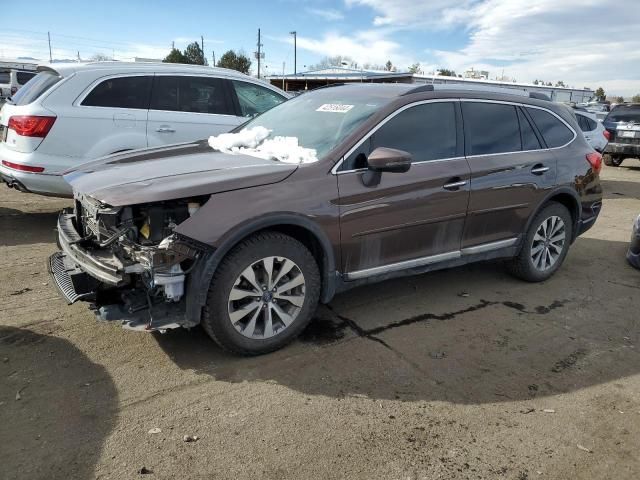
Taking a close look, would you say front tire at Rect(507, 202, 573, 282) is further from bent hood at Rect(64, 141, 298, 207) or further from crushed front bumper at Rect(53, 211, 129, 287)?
crushed front bumper at Rect(53, 211, 129, 287)

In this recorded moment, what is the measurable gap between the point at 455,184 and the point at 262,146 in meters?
1.59

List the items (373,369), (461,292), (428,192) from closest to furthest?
(373,369) < (428,192) < (461,292)

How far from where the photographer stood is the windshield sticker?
13.2 feet

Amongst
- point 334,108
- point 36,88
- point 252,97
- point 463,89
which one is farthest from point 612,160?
point 36,88

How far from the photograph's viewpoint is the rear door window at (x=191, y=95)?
20.8 feet

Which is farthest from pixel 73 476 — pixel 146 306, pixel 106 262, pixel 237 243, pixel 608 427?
pixel 608 427

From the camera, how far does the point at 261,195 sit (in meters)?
3.23

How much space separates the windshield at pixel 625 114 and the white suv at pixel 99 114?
12928 mm

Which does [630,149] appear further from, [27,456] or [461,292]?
[27,456]

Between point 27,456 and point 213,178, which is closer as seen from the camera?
point 27,456

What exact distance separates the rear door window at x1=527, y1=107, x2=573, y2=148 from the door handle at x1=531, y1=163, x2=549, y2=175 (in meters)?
0.30

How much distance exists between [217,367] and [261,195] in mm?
1157

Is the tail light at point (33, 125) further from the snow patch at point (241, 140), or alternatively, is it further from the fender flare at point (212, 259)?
the fender flare at point (212, 259)

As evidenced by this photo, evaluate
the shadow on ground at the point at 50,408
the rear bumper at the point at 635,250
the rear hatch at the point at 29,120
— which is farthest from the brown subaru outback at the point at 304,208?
the rear hatch at the point at 29,120
